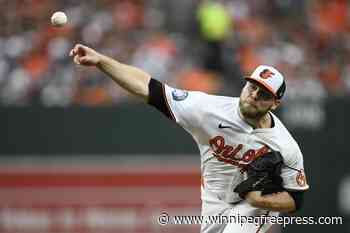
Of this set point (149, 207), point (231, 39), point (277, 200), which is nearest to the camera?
point (277, 200)

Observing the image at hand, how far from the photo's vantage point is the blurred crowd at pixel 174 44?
13.3 metres

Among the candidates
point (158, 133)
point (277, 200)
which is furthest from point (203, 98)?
point (158, 133)

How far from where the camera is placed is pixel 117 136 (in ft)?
40.7

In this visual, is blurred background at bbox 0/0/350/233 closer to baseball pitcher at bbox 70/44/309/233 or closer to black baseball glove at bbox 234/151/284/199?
baseball pitcher at bbox 70/44/309/233

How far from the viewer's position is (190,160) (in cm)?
1232

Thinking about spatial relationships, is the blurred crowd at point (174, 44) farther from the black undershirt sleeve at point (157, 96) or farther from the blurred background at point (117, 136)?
the black undershirt sleeve at point (157, 96)

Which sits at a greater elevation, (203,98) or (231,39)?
(231,39)

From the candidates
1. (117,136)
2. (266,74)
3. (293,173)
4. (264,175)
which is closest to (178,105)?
(266,74)

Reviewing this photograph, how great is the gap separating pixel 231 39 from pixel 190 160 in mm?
2897

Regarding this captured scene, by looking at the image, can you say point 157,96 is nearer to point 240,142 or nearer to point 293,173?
point 240,142

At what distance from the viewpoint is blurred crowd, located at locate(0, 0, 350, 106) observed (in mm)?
13336

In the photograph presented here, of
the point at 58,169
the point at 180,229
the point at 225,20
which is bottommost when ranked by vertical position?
the point at 180,229

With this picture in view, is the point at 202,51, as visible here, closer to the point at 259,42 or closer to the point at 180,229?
the point at 259,42

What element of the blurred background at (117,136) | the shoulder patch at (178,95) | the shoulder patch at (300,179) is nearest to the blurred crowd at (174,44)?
the blurred background at (117,136)
